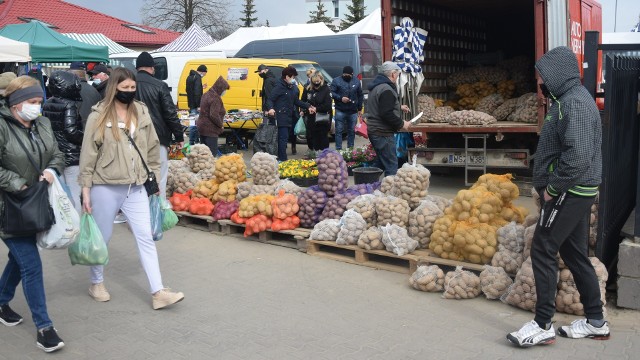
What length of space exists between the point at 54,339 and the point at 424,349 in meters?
2.66

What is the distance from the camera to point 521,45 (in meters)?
13.4

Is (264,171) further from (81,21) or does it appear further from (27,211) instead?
(81,21)

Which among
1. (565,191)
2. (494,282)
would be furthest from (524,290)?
(565,191)

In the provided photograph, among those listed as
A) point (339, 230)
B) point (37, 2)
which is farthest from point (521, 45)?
point (37, 2)

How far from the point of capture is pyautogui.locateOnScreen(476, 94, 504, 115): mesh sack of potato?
1111 cm

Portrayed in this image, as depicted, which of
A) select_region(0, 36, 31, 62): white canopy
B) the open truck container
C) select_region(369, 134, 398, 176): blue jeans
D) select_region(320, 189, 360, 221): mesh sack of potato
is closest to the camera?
select_region(320, 189, 360, 221): mesh sack of potato

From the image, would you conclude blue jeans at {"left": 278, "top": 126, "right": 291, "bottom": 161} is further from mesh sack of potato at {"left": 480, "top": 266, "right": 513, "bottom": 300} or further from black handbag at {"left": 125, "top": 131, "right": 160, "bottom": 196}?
mesh sack of potato at {"left": 480, "top": 266, "right": 513, "bottom": 300}

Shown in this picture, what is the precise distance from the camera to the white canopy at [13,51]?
14836 mm

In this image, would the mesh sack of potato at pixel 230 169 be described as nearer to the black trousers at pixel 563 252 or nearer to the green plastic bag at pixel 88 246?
the green plastic bag at pixel 88 246

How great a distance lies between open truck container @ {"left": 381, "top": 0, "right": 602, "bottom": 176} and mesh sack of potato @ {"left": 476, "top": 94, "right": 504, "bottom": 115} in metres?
0.66

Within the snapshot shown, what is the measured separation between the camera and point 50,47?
56.4ft

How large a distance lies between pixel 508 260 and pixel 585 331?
0.99 m

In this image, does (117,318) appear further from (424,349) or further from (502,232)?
(502,232)

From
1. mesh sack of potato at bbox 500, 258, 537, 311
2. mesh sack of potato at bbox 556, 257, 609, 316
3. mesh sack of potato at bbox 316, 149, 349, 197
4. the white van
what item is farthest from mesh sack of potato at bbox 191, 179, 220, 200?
the white van
